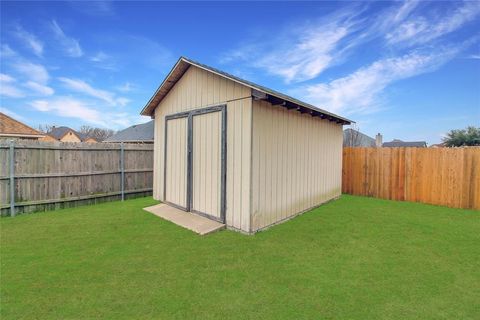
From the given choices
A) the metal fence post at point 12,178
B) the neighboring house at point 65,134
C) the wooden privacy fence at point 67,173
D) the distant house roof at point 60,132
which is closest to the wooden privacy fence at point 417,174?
the wooden privacy fence at point 67,173

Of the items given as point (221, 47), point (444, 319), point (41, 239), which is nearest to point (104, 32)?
point (221, 47)

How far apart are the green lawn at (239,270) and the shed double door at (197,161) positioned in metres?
0.93

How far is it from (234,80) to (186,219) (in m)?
3.39

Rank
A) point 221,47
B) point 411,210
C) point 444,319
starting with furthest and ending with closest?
point 221,47, point 411,210, point 444,319

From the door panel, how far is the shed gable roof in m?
0.95

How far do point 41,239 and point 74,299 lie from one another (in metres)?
2.55

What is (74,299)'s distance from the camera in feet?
8.50

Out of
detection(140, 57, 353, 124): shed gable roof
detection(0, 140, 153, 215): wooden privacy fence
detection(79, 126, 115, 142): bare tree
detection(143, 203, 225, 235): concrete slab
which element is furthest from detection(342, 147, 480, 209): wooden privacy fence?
detection(79, 126, 115, 142): bare tree

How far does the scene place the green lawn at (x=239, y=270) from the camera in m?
2.46

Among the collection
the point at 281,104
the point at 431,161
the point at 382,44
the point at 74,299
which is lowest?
the point at 74,299

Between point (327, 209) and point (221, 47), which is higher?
point (221, 47)

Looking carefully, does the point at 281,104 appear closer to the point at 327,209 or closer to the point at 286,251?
the point at 286,251

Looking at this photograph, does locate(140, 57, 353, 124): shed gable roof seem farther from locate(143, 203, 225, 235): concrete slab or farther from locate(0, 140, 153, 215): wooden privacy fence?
locate(143, 203, 225, 235): concrete slab

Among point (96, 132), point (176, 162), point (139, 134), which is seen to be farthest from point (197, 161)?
point (96, 132)
